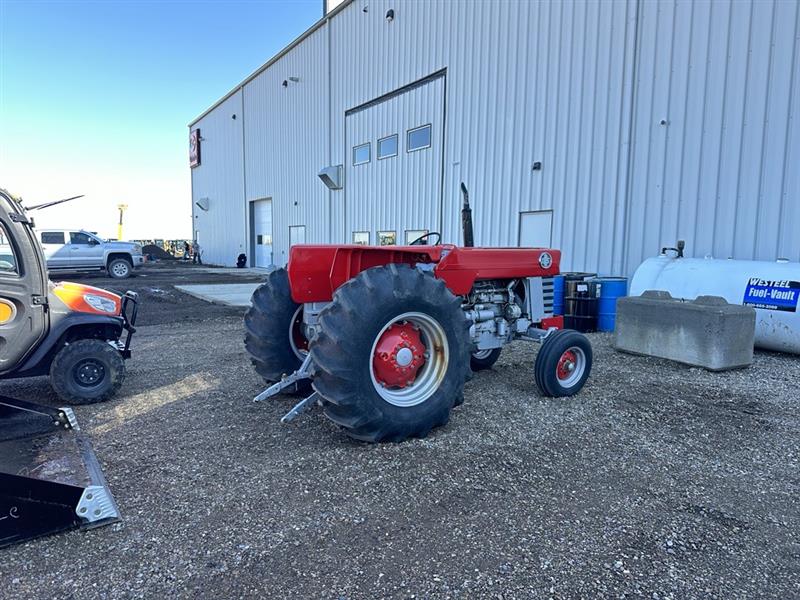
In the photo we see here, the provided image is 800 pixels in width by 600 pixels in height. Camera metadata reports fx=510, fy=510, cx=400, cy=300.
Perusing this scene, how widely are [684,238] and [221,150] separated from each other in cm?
2582

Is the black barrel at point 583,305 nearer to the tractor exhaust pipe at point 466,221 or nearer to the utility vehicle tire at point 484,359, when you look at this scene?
the utility vehicle tire at point 484,359

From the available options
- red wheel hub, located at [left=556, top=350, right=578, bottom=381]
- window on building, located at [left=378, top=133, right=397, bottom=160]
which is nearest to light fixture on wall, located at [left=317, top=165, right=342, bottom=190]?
window on building, located at [left=378, top=133, right=397, bottom=160]

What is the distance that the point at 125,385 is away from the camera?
4.98 meters

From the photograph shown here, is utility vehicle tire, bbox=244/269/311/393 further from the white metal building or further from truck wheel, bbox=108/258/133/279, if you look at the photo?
truck wheel, bbox=108/258/133/279

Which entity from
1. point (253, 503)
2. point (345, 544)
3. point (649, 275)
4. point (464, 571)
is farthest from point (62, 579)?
point (649, 275)

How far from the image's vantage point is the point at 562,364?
4629 mm

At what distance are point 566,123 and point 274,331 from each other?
8.13 m

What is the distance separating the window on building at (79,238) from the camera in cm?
1722

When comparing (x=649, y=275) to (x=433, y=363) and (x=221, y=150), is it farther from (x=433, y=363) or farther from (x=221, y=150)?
(x=221, y=150)

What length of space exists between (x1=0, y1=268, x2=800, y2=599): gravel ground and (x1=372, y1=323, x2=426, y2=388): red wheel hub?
1.46ft

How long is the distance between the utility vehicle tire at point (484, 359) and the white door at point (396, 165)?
833 centimetres

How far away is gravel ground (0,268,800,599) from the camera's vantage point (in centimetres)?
209

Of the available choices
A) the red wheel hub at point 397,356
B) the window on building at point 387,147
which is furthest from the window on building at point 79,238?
the red wheel hub at point 397,356

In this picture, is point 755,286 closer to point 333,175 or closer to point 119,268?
point 333,175
